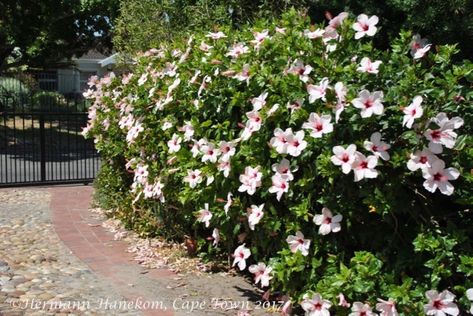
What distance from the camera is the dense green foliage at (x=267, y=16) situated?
5.77 metres

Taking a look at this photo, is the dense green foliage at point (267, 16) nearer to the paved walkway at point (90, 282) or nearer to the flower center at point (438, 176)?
the paved walkway at point (90, 282)

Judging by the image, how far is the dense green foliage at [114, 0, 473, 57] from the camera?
5773 mm

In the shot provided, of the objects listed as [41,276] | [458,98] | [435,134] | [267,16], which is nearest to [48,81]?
[267,16]

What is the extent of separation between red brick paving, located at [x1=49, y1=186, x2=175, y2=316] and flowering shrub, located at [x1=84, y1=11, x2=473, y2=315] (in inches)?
33.1

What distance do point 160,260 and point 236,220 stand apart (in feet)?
4.41

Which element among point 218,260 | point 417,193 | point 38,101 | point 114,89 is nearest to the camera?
point 417,193

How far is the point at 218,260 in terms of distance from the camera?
5.14 metres

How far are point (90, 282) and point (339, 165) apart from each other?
2520 millimetres

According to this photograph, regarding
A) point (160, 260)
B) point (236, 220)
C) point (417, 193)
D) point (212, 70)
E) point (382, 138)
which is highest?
point (212, 70)

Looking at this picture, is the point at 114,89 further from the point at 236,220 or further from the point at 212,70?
the point at 236,220

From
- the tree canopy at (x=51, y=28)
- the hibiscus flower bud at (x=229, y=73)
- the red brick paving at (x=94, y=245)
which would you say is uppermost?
the tree canopy at (x=51, y=28)

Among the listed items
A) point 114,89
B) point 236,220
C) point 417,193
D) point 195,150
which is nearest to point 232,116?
point 195,150

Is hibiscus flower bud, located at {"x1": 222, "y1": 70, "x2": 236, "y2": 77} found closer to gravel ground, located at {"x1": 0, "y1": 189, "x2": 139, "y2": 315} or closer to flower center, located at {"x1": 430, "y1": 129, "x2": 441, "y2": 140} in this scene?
flower center, located at {"x1": 430, "y1": 129, "x2": 441, "y2": 140}

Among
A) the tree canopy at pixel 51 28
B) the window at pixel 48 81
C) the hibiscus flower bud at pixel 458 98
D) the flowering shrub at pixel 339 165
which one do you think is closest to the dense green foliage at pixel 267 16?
the flowering shrub at pixel 339 165
